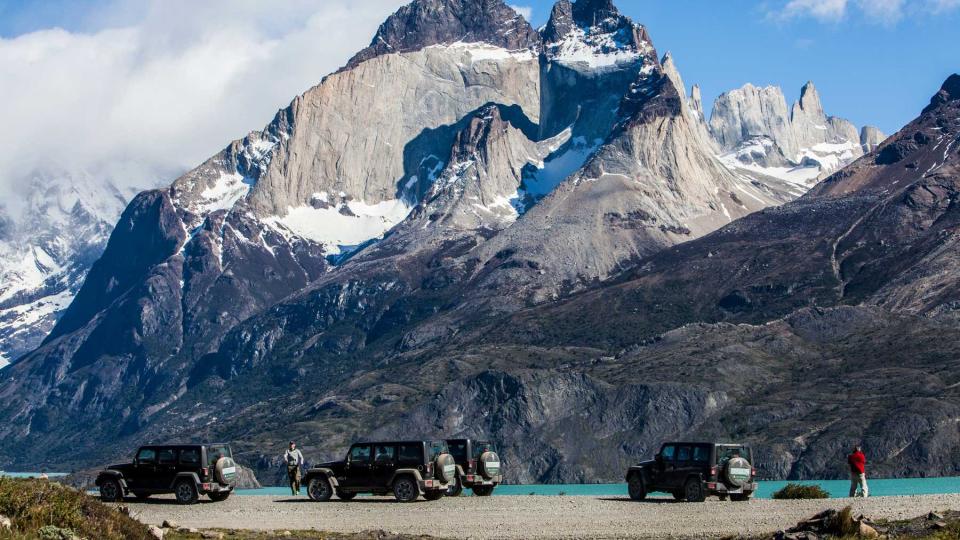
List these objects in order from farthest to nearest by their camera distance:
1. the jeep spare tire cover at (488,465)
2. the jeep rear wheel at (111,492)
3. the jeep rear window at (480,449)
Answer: the jeep rear window at (480,449)
the jeep spare tire cover at (488,465)
the jeep rear wheel at (111,492)

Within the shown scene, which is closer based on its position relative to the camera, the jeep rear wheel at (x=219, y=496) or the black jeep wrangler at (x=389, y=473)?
the black jeep wrangler at (x=389, y=473)

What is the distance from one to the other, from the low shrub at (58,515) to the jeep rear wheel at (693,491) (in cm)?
2967

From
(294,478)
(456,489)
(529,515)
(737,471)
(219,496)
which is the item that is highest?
(294,478)

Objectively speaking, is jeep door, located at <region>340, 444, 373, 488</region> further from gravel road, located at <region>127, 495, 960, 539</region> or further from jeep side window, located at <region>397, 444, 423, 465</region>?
jeep side window, located at <region>397, 444, 423, 465</region>

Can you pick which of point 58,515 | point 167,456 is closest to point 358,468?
point 167,456

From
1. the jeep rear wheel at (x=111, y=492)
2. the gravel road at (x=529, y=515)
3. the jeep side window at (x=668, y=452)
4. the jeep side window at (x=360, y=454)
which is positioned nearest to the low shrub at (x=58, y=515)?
the gravel road at (x=529, y=515)

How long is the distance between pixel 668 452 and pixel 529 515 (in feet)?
39.3

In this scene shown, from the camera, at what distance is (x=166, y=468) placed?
70.2 m

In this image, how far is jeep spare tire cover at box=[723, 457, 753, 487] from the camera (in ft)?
228

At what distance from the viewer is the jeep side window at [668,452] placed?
71.5 meters

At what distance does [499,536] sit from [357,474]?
1819 centimetres

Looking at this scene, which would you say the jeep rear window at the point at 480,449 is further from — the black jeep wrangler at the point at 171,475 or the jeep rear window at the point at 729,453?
the black jeep wrangler at the point at 171,475

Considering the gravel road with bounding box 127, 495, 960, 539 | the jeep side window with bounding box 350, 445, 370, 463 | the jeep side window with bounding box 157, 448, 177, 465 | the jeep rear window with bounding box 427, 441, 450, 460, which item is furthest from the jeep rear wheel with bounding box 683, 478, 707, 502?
the jeep side window with bounding box 157, 448, 177, 465

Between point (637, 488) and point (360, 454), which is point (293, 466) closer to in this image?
point (360, 454)
